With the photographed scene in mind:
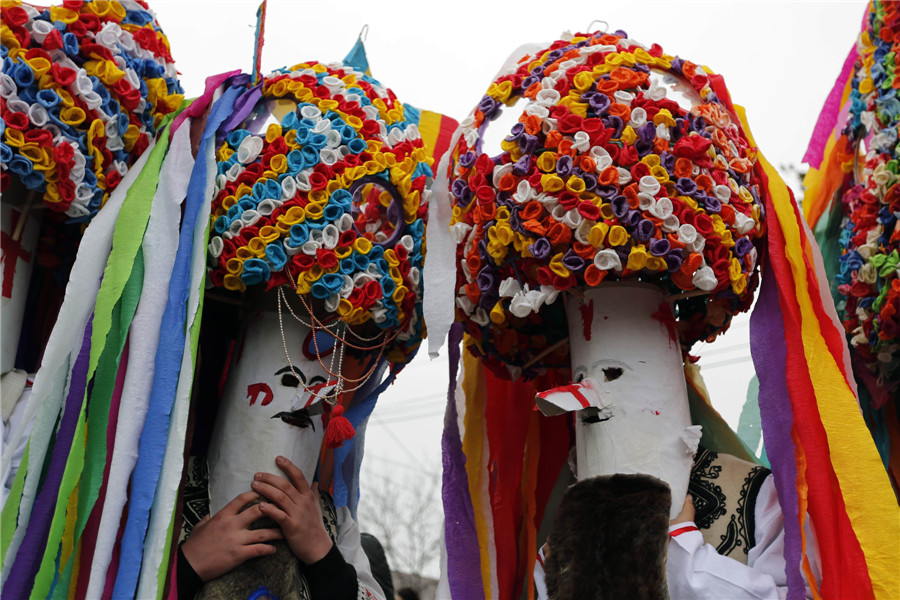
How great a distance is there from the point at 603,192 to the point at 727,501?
737mm

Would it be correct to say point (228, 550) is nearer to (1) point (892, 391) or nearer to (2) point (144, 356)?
(2) point (144, 356)

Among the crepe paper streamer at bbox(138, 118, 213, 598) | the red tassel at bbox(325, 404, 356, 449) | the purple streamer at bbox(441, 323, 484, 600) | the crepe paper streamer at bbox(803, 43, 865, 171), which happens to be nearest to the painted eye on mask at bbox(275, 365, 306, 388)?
the red tassel at bbox(325, 404, 356, 449)

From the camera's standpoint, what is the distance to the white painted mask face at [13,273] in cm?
242

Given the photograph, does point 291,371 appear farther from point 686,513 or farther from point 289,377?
point 686,513

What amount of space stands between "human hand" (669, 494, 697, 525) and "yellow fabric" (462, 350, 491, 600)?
1.84 ft

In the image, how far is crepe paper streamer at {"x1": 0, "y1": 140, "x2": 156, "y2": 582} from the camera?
220 cm

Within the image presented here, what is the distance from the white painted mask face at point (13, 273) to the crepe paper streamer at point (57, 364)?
185 mm

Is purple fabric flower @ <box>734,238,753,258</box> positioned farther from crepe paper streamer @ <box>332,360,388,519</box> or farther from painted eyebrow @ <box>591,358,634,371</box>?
crepe paper streamer @ <box>332,360,388,519</box>

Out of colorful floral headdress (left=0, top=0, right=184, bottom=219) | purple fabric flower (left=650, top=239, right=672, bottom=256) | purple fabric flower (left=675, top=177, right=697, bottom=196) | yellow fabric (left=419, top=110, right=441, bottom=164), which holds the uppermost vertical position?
yellow fabric (left=419, top=110, right=441, bottom=164)

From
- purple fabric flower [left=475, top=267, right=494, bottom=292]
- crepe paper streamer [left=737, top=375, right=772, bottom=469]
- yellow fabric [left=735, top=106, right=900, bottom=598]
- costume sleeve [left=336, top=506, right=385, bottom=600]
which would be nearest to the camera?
yellow fabric [left=735, top=106, right=900, bottom=598]

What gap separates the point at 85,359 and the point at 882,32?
2.20 m

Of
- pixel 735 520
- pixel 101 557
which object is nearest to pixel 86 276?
pixel 101 557

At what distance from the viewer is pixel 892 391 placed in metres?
2.84

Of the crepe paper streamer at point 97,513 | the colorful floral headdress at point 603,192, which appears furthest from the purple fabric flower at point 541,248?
the crepe paper streamer at point 97,513
